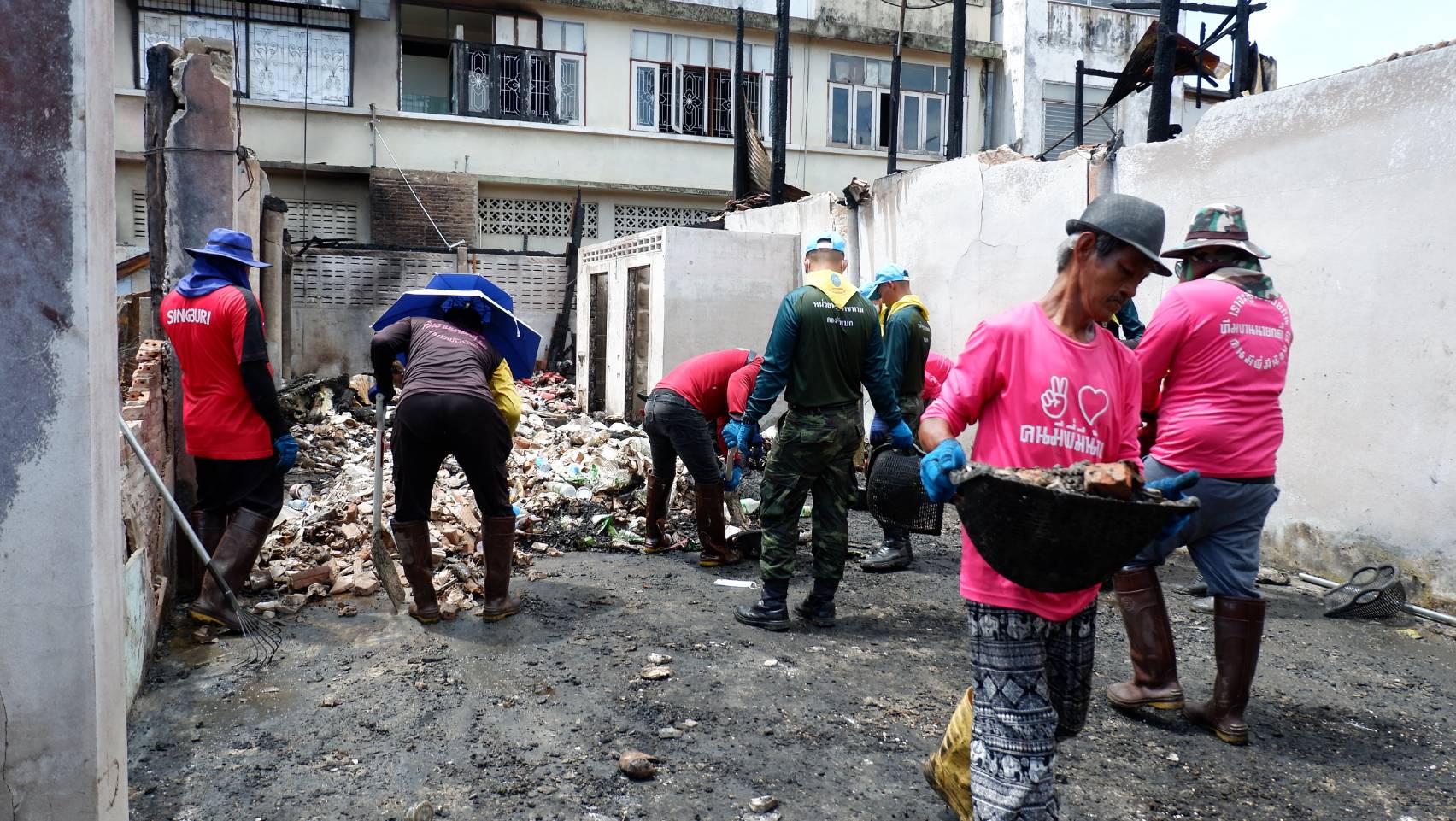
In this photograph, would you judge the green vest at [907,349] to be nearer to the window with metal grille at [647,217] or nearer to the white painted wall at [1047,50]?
the window with metal grille at [647,217]

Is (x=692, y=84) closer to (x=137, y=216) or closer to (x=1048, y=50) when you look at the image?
(x=1048, y=50)

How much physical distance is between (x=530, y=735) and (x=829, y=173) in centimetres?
1747

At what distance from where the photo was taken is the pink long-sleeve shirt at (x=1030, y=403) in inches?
93.4

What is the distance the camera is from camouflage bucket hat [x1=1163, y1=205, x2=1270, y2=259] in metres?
3.58

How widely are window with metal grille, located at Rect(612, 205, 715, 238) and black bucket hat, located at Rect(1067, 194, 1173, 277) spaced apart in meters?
16.4

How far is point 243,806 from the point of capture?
9.76 ft

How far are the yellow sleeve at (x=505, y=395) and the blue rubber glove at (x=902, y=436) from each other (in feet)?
6.08

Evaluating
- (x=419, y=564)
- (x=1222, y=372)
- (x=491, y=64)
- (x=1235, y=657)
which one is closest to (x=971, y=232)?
(x=1222, y=372)

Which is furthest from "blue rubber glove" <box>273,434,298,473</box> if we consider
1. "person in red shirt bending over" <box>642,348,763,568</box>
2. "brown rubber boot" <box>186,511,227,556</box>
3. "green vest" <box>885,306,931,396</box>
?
"green vest" <box>885,306,931,396</box>

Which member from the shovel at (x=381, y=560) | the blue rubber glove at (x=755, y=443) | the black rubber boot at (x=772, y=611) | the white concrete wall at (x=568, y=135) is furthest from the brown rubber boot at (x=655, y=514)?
the white concrete wall at (x=568, y=135)

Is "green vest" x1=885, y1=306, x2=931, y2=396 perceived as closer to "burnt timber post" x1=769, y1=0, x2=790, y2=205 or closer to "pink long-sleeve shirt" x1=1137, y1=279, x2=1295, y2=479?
"pink long-sleeve shirt" x1=1137, y1=279, x2=1295, y2=479

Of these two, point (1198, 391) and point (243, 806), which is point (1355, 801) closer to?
point (1198, 391)

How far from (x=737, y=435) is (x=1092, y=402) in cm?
273

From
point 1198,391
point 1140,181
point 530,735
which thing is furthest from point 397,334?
point 1140,181
